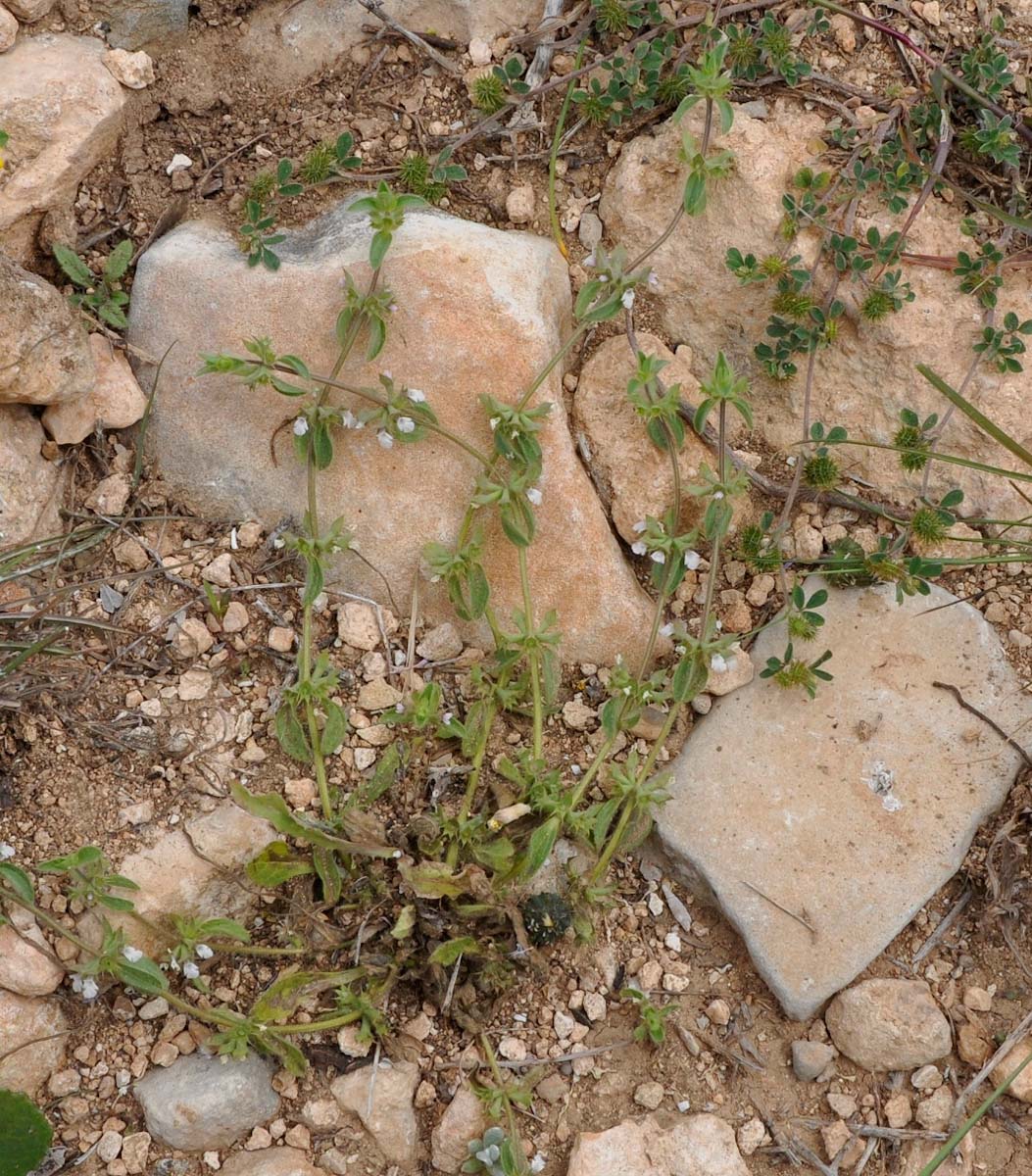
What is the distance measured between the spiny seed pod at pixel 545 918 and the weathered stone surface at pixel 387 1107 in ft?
1.70

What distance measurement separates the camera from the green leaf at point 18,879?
3.25 m

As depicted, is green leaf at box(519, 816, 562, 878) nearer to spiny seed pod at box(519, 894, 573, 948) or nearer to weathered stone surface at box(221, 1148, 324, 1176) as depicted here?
spiny seed pod at box(519, 894, 573, 948)

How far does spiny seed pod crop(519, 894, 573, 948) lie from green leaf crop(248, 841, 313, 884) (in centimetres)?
63

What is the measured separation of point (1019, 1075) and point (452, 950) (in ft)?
5.34

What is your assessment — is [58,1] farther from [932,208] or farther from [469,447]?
[932,208]

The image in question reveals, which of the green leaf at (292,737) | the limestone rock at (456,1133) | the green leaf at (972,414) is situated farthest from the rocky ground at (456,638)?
the green leaf at (972,414)

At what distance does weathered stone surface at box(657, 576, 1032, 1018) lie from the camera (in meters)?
3.61

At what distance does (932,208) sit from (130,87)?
8.65ft

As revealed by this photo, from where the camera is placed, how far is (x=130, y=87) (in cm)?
407

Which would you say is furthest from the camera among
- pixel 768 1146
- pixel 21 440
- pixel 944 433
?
pixel 944 433

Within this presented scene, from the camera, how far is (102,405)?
12.5ft

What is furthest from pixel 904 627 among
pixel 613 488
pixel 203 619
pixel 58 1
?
pixel 58 1

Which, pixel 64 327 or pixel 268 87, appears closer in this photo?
pixel 64 327

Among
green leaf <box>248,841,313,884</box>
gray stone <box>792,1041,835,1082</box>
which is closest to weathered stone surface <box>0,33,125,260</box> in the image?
green leaf <box>248,841,313,884</box>
